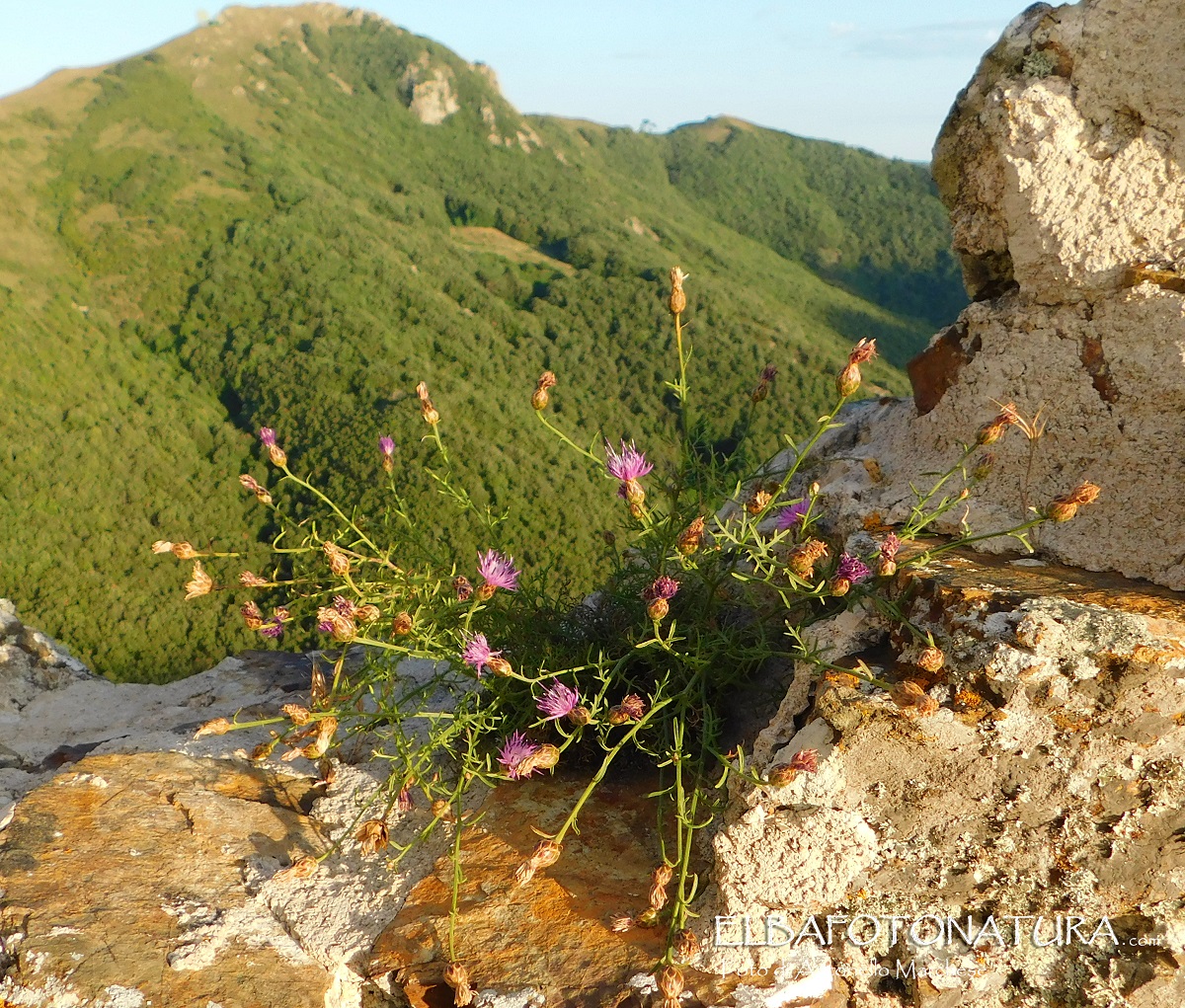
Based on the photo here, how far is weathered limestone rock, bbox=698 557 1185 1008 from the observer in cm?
187

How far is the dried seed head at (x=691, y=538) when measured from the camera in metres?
2.09

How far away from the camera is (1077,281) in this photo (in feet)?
8.54

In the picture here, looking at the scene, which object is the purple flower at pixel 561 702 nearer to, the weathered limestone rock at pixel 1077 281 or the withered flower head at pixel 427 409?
the withered flower head at pixel 427 409

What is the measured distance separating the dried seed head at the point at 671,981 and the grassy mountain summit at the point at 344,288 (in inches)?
428

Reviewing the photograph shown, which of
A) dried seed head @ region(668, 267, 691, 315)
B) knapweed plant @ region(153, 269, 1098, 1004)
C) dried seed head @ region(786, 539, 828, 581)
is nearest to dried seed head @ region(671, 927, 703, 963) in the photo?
knapweed plant @ region(153, 269, 1098, 1004)

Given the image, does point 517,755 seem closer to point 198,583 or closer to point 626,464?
point 626,464

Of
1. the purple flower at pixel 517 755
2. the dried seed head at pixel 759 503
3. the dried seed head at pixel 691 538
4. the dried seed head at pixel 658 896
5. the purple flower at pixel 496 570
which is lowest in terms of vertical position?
the dried seed head at pixel 658 896

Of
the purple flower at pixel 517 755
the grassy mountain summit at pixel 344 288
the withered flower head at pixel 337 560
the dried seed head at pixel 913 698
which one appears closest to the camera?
the dried seed head at pixel 913 698

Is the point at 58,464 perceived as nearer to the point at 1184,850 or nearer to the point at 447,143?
the point at 1184,850

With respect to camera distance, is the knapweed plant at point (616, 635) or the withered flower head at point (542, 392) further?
the withered flower head at point (542, 392)

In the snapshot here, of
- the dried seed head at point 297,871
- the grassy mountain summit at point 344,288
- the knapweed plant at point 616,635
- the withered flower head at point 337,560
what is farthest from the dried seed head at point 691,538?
the grassy mountain summit at point 344,288

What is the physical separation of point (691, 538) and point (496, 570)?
54 centimetres

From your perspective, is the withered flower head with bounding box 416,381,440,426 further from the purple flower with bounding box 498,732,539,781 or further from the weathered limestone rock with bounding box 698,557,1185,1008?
the weathered limestone rock with bounding box 698,557,1185,1008

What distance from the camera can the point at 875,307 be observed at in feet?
203
